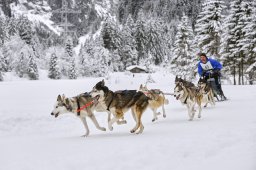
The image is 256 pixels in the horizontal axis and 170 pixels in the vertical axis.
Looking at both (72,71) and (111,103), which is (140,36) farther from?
(111,103)

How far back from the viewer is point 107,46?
A: 249ft

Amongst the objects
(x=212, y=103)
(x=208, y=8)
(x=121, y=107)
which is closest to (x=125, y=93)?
(x=121, y=107)

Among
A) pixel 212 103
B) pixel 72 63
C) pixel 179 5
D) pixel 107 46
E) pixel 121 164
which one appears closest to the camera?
pixel 121 164

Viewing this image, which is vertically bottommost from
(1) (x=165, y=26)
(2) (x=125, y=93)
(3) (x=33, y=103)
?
(3) (x=33, y=103)

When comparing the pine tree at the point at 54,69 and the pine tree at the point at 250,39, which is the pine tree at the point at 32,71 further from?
the pine tree at the point at 250,39

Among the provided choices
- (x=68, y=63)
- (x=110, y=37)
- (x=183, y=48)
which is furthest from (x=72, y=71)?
(x=183, y=48)

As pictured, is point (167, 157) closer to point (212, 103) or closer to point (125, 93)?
point (125, 93)

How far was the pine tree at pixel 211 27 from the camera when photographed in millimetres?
35156

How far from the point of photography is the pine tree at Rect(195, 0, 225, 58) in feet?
115

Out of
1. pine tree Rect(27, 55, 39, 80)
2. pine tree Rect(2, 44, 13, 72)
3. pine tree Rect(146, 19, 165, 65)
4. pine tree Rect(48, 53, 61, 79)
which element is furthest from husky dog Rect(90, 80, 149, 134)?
pine tree Rect(146, 19, 165, 65)

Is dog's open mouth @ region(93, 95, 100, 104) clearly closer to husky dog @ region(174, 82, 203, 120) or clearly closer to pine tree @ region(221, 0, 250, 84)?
husky dog @ region(174, 82, 203, 120)

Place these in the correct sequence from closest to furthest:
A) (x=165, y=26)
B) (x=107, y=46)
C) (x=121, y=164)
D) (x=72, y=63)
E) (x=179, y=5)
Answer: (x=121, y=164)
(x=72, y=63)
(x=107, y=46)
(x=165, y=26)
(x=179, y=5)

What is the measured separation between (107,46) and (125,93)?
68.7 metres

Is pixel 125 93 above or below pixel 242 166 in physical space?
above
